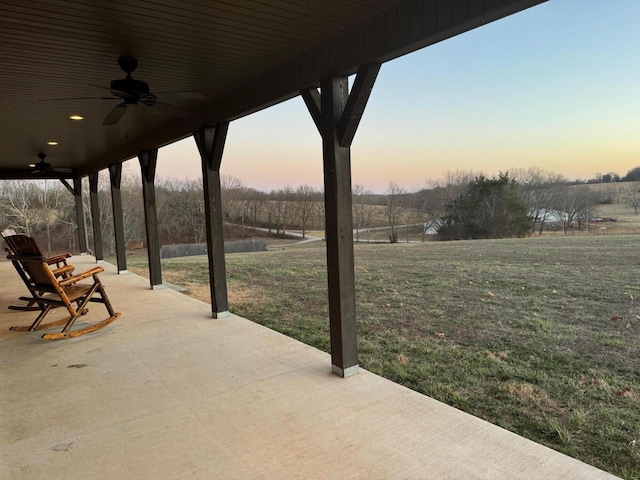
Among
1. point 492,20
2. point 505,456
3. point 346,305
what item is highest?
point 492,20

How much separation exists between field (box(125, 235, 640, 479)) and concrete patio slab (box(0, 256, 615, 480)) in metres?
0.47

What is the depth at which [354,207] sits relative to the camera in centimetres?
2045

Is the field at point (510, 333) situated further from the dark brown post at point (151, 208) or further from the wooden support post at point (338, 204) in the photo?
the dark brown post at point (151, 208)

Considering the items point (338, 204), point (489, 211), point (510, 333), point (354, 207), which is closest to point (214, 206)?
point (338, 204)

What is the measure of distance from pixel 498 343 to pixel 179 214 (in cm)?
2011

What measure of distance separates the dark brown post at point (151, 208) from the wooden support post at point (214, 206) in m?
1.81

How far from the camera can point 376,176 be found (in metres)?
19.7

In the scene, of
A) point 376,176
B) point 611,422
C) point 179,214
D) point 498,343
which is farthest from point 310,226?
point 611,422

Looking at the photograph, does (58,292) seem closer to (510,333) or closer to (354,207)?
(510,333)

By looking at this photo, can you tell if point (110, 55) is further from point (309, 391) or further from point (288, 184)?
point (288, 184)

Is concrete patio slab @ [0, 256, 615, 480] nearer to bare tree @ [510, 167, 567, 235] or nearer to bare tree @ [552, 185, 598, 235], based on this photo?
bare tree @ [552, 185, 598, 235]

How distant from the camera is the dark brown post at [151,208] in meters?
5.81

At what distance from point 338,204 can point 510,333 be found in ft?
7.94

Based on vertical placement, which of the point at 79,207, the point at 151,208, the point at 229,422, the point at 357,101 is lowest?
the point at 229,422
